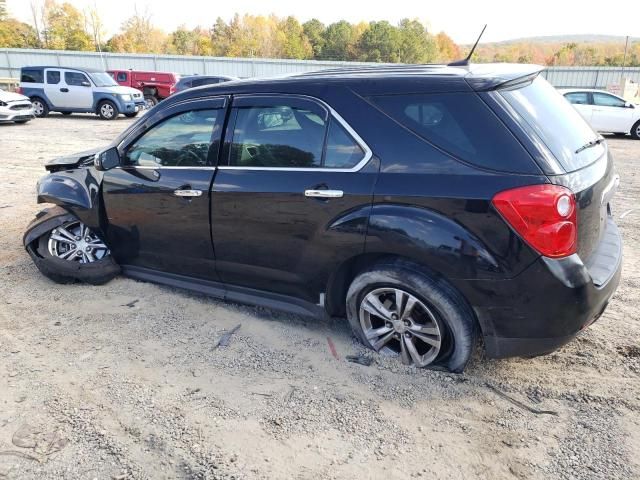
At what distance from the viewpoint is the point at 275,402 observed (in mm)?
2855

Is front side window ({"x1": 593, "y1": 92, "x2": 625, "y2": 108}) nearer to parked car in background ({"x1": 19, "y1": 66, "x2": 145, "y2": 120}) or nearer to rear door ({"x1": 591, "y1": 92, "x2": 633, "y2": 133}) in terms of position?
rear door ({"x1": 591, "y1": 92, "x2": 633, "y2": 133})

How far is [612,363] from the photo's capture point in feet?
10.4

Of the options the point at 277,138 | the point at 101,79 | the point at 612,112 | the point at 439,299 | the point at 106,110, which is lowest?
the point at 106,110

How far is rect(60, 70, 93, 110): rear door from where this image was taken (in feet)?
61.9

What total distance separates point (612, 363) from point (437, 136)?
1836mm

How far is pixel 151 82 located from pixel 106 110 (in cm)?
556

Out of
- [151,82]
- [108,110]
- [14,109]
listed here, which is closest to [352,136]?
[14,109]

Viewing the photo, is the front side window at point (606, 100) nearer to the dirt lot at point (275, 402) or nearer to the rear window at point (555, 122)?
the dirt lot at point (275, 402)

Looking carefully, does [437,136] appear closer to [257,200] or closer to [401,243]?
[401,243]

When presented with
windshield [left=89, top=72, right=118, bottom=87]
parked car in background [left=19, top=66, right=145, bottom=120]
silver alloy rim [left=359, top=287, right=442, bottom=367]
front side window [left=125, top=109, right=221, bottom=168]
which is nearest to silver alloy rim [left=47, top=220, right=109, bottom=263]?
front side window [left=125, top=109, right=221, bottom=168]

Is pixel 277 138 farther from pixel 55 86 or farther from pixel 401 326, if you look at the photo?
pixel 55 86

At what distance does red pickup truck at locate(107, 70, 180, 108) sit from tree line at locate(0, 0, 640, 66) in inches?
1704

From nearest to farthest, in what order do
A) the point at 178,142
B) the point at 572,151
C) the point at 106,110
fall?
1. the point at 572,151
2. the point at 178,142
3. the point at 106,110

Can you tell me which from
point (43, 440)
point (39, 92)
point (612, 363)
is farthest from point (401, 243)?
point (39, 92)
